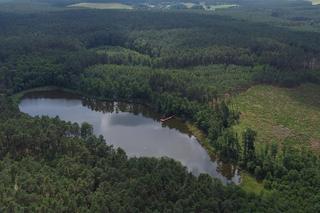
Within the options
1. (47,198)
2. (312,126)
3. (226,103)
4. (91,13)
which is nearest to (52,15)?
(91,13)

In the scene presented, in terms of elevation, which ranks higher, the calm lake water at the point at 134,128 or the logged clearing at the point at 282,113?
the logged clearing at the point at 282,113

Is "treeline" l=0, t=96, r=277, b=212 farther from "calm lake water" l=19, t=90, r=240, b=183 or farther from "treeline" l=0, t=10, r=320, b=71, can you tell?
"treeline" l=0, t=10, r=320, b=71

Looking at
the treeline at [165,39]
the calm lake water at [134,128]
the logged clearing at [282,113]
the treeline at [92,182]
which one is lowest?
the calm lake water at [134,128]

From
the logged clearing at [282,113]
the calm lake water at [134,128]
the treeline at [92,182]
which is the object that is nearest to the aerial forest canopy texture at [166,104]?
the treeline at [92,182]

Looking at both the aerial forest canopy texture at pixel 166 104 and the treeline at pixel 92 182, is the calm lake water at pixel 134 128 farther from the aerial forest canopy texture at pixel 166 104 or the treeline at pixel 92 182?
the treeline at pixel 92 182

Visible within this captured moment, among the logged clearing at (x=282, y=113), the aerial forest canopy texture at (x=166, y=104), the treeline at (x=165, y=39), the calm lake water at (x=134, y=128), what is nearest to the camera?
the aerial forest canopy texture at (x=166, y=104)

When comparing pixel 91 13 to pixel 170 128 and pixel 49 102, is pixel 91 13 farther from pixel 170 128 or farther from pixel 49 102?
pixel 170 128

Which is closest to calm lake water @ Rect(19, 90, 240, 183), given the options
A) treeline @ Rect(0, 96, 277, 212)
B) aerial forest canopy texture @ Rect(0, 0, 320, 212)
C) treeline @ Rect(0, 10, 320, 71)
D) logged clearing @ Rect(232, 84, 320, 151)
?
aerial forest canopy texture @ Rect(0, 0, 320, 212)
